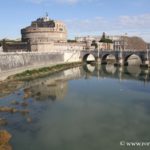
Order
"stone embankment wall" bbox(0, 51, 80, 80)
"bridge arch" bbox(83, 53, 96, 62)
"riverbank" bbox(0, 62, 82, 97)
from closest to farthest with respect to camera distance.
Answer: "riverbank" bbox(0, 62, 82, 97)
"stone embankment wall" bbox(0, 51, 80, 80)
"bridge arch" bbox(83, 53, 96, 62)

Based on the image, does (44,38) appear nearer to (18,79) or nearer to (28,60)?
(28,60)

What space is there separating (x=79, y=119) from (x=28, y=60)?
29433mm

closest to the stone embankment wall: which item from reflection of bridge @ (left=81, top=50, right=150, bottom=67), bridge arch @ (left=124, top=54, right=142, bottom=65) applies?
reflection of bridge @ (left=81, top=50, right=150, bottom=67)

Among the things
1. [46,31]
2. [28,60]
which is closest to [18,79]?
[28,60]

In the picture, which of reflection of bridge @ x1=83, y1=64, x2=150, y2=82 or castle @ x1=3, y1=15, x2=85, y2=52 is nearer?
reflection of bridge @ x1=83, y1=64, x2=150, y2=82

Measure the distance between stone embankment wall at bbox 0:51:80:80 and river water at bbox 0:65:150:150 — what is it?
8766 mm

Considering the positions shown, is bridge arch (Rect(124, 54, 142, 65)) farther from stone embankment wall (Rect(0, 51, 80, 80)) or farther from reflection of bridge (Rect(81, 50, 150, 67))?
stone embankment wall (Rect(0, 51, 80, 80))

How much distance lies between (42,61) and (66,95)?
84.6 feet

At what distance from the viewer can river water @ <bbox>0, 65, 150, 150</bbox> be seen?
14.2 meters

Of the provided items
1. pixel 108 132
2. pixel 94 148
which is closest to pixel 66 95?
pixel 108 132

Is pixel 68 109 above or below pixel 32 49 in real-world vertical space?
below

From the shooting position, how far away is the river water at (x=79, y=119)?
14203 mm

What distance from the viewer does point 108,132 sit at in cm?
1561

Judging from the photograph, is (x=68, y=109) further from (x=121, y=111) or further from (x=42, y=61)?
(x=42, y=61)
